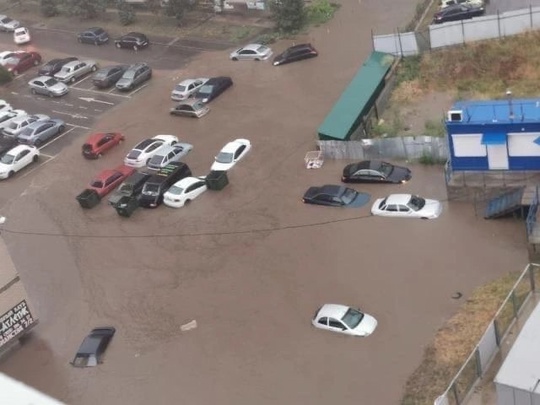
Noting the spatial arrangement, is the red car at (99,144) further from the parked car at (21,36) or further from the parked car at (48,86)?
the parked car at (21,36)

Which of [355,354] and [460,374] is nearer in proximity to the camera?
[460,374]

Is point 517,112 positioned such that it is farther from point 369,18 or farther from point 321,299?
point 369,18

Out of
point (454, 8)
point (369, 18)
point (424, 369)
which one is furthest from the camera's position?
point (369, 18)

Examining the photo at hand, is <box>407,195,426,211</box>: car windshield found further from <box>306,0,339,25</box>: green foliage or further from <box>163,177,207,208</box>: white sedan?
<box>306,0,339,25</box>: green foliage

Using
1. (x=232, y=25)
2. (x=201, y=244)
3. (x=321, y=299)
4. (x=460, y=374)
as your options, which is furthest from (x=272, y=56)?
(x=460, y=374)

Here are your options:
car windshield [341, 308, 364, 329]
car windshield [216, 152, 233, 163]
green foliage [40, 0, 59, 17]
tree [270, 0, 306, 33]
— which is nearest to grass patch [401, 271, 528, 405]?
car windshield [341, 308, 364, 329]

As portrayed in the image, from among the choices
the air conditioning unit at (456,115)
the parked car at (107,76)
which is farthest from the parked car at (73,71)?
the air conditioning unit at (456,115)
